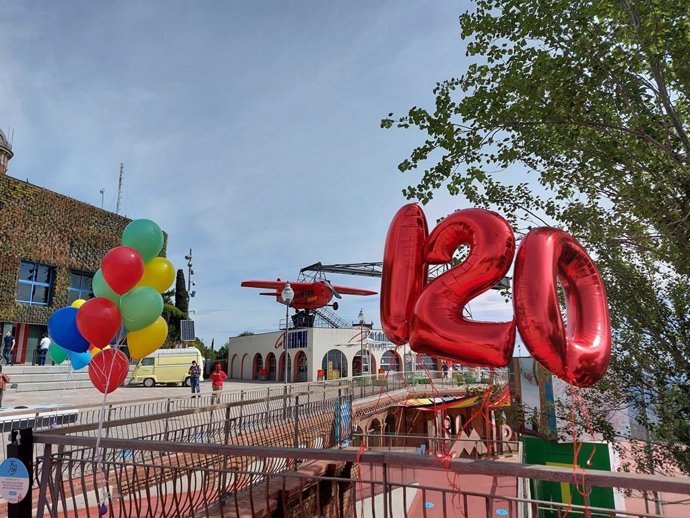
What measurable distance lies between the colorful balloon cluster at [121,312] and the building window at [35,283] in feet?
81.0

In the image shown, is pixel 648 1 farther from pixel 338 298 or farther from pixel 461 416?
pixel 338 298

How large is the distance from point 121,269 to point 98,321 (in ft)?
2.17

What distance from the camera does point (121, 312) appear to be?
562cm

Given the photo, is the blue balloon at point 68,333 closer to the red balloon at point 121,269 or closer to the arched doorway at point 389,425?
the red balloon at point 121,269

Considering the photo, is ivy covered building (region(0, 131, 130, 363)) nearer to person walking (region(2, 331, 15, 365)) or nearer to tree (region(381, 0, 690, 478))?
person walking (region(2, 331, 15, 365))

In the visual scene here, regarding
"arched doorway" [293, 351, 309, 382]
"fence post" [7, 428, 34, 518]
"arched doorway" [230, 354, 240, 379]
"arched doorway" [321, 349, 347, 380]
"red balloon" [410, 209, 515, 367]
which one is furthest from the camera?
"arched doorway" [230, 354, 240, 379]

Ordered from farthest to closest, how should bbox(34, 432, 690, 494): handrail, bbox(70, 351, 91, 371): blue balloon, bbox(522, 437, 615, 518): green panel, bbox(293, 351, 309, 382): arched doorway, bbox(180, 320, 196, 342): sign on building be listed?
1. bbox(293, 351, 309, 382): arched doorway
2. bbox(180, 320, 196, 342): sign on building
3. bbox(522, 437, 615, 518): green panel
4. bbox(70, 351, 91, 371): blue balloon
5. bbox(34, 432, 690, 494): handrail

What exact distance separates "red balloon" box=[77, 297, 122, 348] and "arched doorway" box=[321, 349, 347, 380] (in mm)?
31477

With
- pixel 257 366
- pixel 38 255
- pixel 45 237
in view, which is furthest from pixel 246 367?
pixel 45 237

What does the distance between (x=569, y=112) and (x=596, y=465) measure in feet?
25.7

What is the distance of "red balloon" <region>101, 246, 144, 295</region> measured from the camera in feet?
17.7

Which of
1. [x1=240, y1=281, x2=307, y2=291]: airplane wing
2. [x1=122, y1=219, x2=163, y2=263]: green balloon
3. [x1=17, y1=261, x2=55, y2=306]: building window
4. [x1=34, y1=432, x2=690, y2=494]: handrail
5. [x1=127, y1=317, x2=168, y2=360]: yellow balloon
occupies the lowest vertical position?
[x1=34, y1=432, x2=690, y2=494]: handrail

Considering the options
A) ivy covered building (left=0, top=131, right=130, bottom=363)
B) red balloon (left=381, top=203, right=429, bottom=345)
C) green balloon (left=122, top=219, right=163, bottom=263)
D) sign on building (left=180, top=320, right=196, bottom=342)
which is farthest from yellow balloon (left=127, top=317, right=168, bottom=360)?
sign on building (left=180, top=320, right=196, bottom=342)

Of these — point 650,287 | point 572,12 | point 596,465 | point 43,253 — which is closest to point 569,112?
point 572,12
